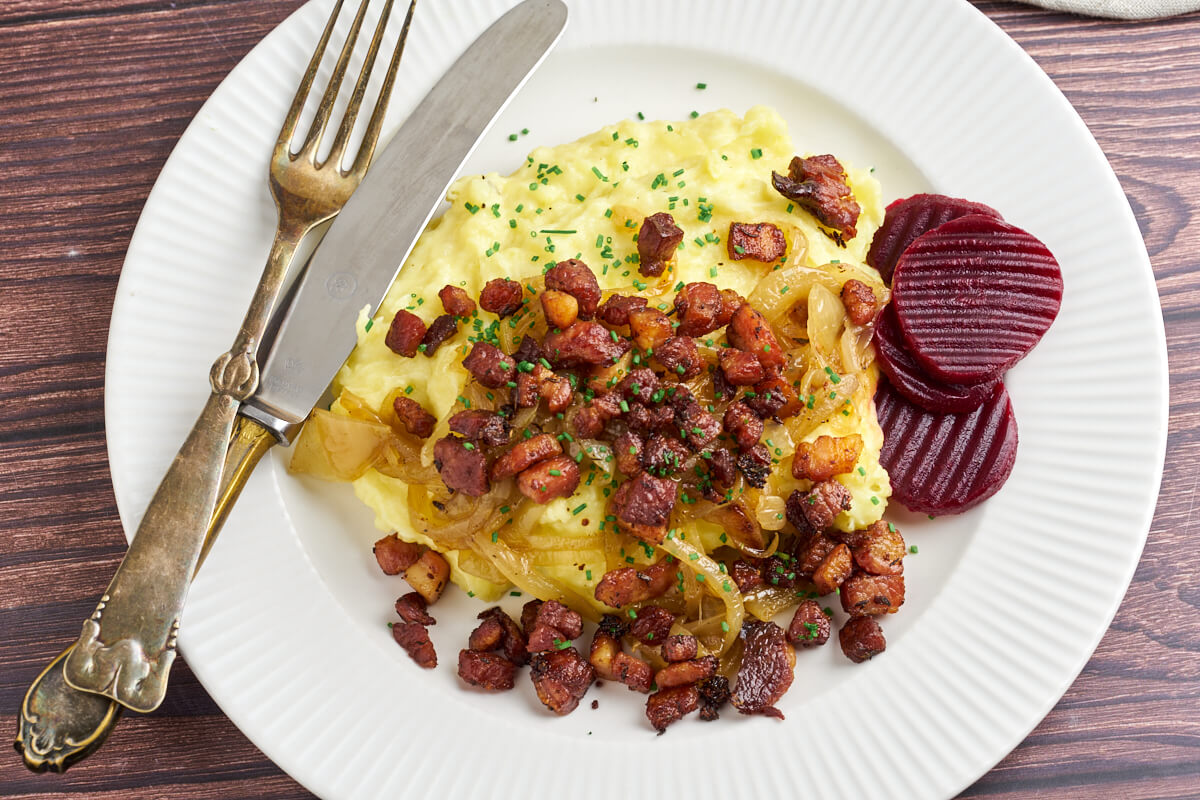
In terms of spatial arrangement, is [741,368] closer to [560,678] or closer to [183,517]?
[560,678]

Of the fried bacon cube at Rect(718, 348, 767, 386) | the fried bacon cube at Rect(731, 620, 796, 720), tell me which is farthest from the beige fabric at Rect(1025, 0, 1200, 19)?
the fried bacon cube at Rect(731, 620, 796, 720)

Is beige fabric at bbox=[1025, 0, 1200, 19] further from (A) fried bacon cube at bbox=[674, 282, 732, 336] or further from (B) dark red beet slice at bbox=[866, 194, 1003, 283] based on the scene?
(A) fried bacon cube at bbox=[674, 282, 732, 336]

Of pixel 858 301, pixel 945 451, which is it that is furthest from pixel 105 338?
pixel 945 451

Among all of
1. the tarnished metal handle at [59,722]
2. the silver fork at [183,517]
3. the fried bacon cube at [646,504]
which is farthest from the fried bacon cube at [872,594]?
the tarnished metal handle at [59,722]

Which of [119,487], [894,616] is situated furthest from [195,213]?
[894,616]

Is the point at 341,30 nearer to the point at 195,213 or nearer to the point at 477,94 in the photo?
the point at 477,94

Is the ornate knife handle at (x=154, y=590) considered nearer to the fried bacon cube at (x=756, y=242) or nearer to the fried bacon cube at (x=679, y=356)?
the fried bacon cube at (x=679, y=356)
